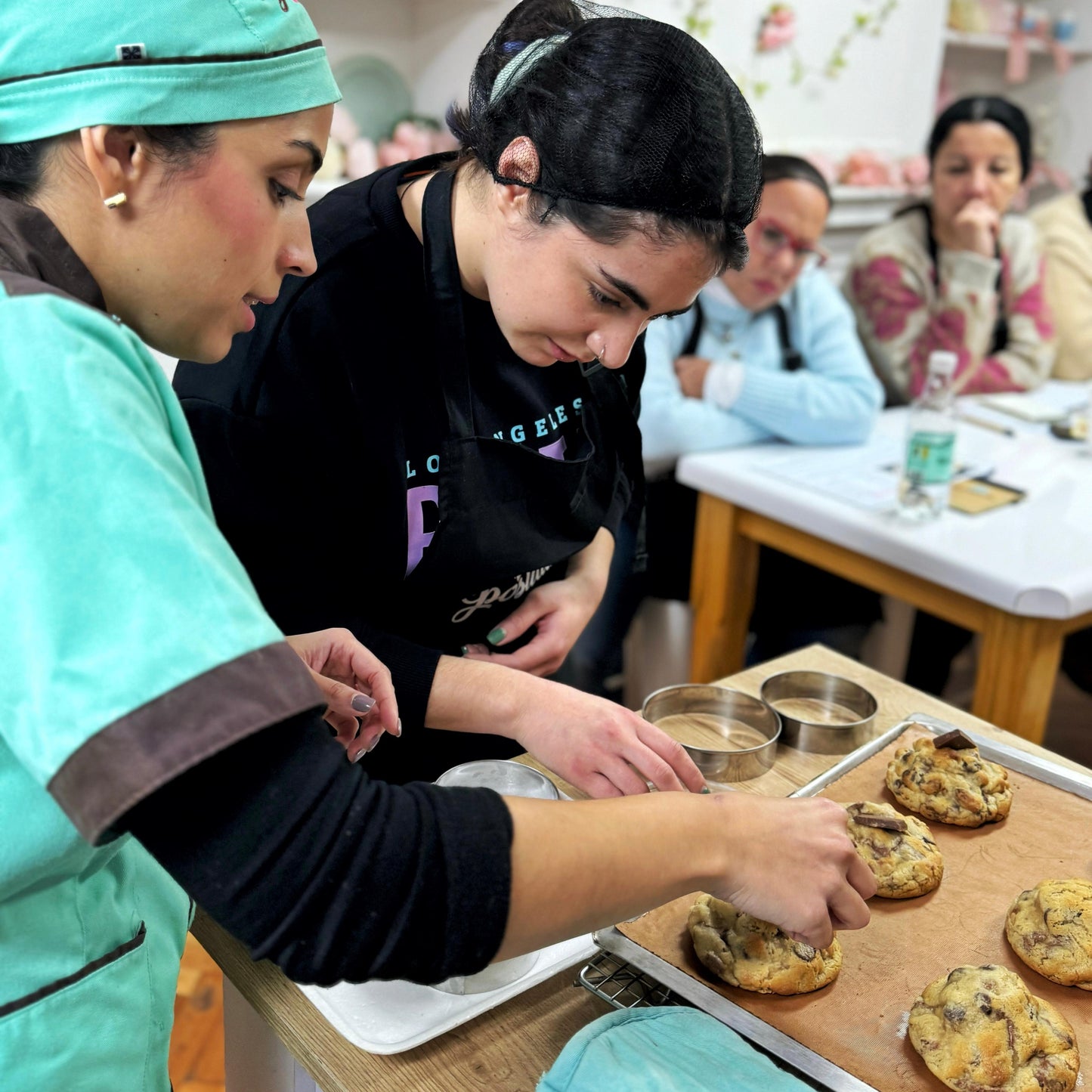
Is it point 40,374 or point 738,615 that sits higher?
point 40,374

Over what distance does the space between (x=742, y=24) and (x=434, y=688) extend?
9.53 ft

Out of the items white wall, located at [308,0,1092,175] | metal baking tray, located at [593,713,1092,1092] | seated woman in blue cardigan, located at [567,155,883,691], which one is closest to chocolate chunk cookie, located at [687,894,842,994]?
metal baking tray, located at [593,713,1092,1092]

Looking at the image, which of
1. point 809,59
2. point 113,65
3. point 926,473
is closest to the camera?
point 113,65

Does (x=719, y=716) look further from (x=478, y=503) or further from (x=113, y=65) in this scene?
(x=113, y=65)

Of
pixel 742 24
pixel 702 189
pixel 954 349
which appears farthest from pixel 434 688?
pixel 742 24

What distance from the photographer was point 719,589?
2.50 metres

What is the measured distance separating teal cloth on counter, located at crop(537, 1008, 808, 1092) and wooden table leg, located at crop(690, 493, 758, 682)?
1.67 meters

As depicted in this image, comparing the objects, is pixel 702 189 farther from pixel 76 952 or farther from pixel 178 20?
pixel 76 952

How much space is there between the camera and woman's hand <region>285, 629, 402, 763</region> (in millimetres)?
955

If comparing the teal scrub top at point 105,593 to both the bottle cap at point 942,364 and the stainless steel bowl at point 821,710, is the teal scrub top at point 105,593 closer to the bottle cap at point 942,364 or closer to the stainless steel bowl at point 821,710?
the stainless steel bowl at point 821,710

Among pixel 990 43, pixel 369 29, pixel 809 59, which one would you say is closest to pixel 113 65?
pixel 369 29

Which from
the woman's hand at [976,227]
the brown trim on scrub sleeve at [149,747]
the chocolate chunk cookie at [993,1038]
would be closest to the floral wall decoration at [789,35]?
the woman's hand at [976,227]

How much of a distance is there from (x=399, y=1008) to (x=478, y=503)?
0.59 meters

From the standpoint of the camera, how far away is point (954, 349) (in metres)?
3.04
